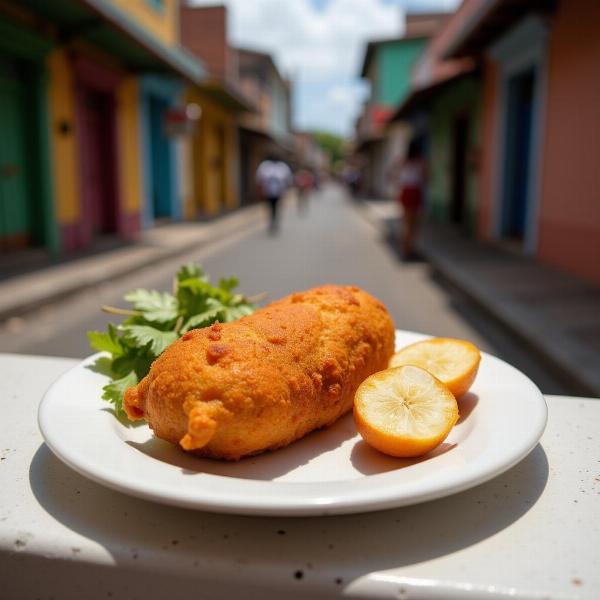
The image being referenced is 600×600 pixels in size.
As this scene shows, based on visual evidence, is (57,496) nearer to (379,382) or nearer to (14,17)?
(379,382)

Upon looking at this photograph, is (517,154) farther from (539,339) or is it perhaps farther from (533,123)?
(539,339)

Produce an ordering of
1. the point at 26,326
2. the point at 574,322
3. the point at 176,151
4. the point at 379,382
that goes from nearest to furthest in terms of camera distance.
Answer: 1. the point at 379,382
2. the point at 574,322
3. the point at 26,326
4. the point at 176,151

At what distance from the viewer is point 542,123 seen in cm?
949

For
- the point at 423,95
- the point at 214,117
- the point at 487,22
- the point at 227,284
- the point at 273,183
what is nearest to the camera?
the point at 227,284

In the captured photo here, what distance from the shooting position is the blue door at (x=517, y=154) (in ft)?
37.7

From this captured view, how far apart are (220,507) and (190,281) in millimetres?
848

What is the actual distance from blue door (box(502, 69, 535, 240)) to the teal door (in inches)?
327

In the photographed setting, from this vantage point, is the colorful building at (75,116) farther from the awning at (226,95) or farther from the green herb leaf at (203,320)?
the green herb leaf at (203,320)

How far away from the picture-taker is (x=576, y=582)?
0.89 meters

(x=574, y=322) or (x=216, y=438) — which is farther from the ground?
(x=216, y=438)

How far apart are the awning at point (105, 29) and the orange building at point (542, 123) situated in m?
5.38

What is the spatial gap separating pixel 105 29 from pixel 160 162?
706 centimetres

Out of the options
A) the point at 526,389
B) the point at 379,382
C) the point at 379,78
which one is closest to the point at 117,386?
the point at 379,382

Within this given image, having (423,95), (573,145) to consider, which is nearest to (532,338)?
(573,145)
